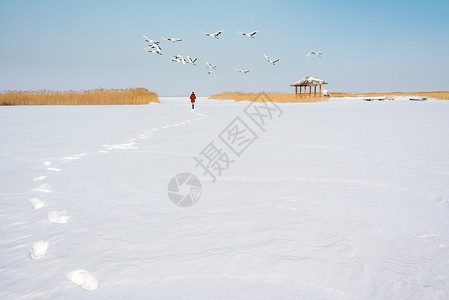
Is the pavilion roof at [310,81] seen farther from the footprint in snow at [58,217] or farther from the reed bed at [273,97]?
the footprint in snow at [58,217]

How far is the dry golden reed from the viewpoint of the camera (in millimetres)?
Answer: 19391

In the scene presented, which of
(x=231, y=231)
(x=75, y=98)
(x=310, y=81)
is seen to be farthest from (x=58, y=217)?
(x=310, y=81)

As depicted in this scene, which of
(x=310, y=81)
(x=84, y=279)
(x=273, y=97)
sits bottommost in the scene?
(x=84, y=279)

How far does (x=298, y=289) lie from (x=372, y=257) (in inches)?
17.7

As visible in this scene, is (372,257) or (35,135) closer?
(372,257)

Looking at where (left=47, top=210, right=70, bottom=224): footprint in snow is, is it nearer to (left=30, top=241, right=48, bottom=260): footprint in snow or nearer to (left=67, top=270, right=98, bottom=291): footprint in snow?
(left=30, top=241, right=48, bottom=260): footprint in snow

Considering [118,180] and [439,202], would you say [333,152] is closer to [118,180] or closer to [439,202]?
[439,202]

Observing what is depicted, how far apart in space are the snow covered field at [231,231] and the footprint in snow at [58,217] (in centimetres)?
2

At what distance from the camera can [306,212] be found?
81.8 inches

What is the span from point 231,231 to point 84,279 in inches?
30.3

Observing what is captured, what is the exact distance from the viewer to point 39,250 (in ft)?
5.20

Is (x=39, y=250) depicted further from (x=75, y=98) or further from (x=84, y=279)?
(x=75, y=98)

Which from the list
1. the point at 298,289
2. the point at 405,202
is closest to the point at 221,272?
the point at 298,289

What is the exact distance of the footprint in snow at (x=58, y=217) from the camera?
195 cm
